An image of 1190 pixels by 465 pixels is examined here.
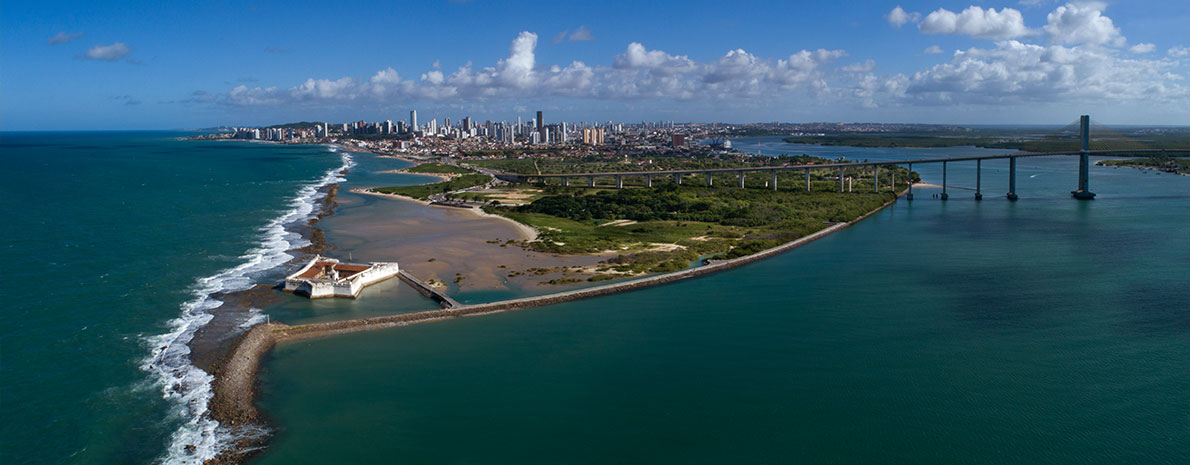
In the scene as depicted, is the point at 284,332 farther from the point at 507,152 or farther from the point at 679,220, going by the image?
the point at 507,152

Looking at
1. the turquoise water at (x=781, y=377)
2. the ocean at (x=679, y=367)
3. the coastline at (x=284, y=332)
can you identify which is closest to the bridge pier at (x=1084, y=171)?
the ocean at (x=679, y=367)

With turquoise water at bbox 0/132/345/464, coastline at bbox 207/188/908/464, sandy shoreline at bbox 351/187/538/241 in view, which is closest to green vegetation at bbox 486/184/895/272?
sandy shoreline at bbox 351/187/538/241

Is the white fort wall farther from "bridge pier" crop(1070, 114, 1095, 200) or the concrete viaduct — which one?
"bridge pier" crop(1070, 114, 1095, 200)

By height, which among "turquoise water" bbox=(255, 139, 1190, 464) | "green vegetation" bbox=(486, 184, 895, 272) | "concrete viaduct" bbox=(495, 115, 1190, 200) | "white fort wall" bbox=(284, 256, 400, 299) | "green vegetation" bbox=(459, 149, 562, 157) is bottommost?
"turquoise water" bbox=(255, 139, 1190, 464)

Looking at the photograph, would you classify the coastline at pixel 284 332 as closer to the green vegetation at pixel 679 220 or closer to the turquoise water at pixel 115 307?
the turquoise water at pixel 115 307

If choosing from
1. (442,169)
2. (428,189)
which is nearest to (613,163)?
(442,169)

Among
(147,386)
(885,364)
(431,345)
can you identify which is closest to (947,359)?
(885,364)

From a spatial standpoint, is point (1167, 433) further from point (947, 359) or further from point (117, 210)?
point (117, 210)
